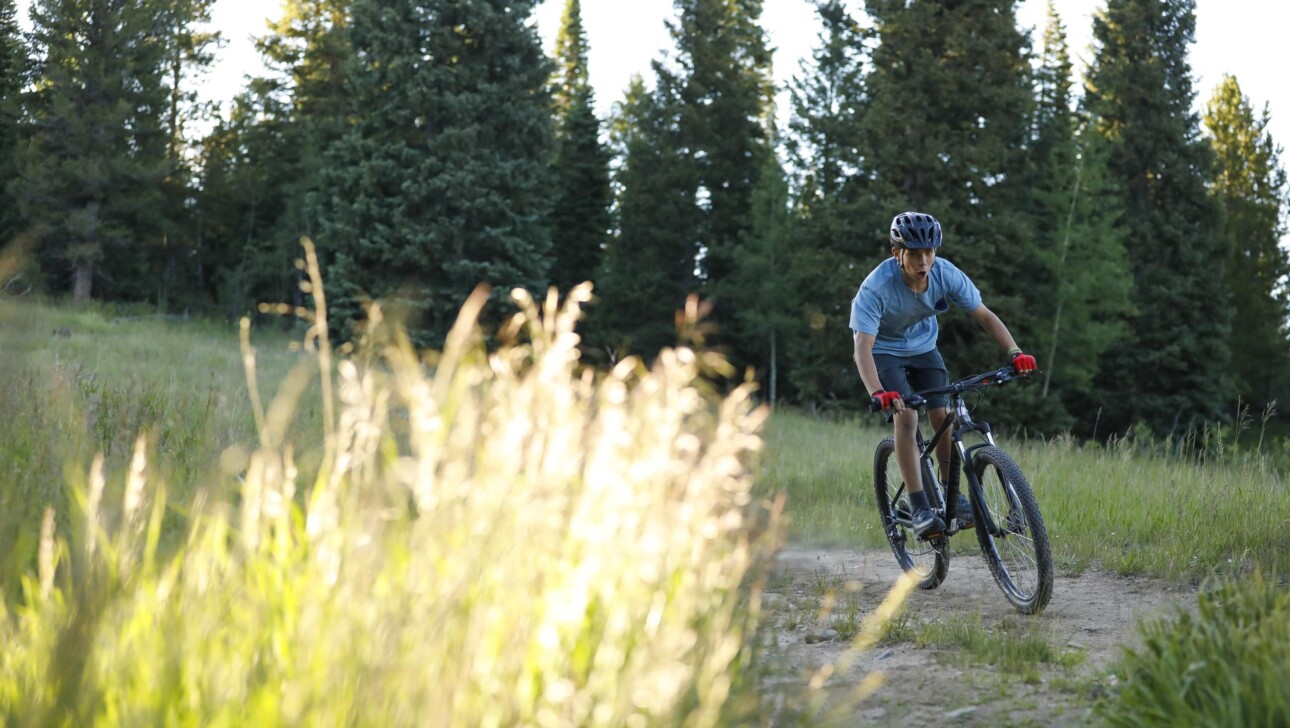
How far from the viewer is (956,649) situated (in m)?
5.26

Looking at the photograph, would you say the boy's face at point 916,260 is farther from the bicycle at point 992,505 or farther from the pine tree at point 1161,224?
the pine tree at point 1161,224

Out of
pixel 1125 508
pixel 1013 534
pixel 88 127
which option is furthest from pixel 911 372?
pixel 88 127

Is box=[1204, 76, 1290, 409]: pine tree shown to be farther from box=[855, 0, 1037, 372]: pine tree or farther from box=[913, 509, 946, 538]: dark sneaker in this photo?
box=[913, 509, 946, 538]: dark sneaker

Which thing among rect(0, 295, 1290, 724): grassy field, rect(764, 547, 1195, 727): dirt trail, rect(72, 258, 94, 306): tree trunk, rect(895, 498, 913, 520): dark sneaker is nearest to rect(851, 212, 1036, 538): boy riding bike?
rect(895, 498, 913, 520): dark sneaker

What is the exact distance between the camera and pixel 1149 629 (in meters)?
4.15

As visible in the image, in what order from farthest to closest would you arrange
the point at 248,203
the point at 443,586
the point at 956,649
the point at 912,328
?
the point at 248,203 < the point at 912,328 < the point at 956,649 < the point at 443,586

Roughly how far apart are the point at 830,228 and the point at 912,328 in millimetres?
20817

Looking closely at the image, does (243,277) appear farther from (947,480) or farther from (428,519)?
(428,519)

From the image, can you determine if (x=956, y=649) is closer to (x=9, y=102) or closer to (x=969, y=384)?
(x=969, y=384)

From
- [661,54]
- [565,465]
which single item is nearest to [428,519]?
[565,465]

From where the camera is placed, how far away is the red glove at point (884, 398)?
20.5 feet

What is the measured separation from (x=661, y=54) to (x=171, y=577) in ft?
118

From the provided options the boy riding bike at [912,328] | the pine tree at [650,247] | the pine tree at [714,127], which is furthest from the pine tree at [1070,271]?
the boy riding bike at [912,328]

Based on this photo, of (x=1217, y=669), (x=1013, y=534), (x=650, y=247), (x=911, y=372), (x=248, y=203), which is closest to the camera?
(x=1217, y=669)
